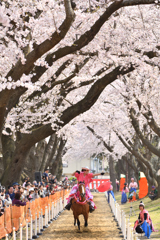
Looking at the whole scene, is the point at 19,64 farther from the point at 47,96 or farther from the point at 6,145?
the point at 47,96

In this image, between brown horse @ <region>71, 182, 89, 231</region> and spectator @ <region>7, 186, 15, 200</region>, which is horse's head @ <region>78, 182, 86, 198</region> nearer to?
brown horse @ <region>71, 182, 89, 231</region>

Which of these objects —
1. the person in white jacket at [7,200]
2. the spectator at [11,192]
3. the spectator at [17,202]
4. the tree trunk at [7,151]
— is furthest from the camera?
the tree trunk at [7,151]

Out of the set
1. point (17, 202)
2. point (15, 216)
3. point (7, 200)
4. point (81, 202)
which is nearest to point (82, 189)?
point (81, 202)

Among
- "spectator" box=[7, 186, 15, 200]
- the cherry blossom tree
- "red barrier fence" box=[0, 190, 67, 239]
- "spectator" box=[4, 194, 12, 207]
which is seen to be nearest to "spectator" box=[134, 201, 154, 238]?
"red barrier fence" box=[0, 190, 67, 239]

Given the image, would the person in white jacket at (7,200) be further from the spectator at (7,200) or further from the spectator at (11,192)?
the spectator at (11,192)

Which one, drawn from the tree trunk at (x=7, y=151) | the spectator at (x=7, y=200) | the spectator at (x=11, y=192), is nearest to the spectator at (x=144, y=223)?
the spectator at (x=7, y=200)

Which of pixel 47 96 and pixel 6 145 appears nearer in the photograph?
pixel 6 145

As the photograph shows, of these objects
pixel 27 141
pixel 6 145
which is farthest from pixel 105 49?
pixel 6 145

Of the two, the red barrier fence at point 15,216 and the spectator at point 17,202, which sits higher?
the spectator at point 17,202

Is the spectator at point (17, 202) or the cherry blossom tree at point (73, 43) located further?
the spectator at point (17, 202)

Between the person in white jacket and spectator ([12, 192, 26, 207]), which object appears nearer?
the person in white jacket

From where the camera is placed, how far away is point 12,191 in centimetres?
1172

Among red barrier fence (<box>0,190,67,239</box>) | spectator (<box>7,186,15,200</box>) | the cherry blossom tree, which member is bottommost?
red barrier fence (<box>0,190,67,239</box>)

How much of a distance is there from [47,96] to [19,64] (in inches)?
345
